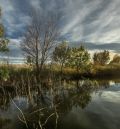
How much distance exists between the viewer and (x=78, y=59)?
233ft

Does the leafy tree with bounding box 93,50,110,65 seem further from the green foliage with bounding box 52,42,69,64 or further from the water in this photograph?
the water

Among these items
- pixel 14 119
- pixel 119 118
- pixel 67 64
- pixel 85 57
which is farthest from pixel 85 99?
pixel 85 57

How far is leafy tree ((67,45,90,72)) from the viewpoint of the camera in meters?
68.8

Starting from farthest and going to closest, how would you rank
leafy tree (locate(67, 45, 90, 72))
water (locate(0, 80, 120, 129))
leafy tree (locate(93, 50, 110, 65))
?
leafy tree (locate(93, 50, 110, 65)) < leafy tree (locate(67, 45, 90, 72)) < water (locate(0, 80, 120, 129))

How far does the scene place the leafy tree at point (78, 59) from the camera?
226 feet

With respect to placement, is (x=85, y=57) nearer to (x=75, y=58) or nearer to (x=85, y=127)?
(x=75, y=58)

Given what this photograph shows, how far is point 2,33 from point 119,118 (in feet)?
41.5

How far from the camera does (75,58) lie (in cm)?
7088

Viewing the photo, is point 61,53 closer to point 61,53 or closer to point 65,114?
point 61,53

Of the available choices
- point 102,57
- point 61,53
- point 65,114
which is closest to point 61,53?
point 61,53

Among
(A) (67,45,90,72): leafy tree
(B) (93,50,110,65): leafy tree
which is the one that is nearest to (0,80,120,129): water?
(A) (67,45,90,72): leafy tree

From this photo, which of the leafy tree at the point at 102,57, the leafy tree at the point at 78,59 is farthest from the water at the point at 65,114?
the leafy tree at the point at 102,57

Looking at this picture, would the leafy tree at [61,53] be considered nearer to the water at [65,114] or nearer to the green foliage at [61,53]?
the green foliage at [61,53]

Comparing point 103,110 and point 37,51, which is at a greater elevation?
point 37,51
